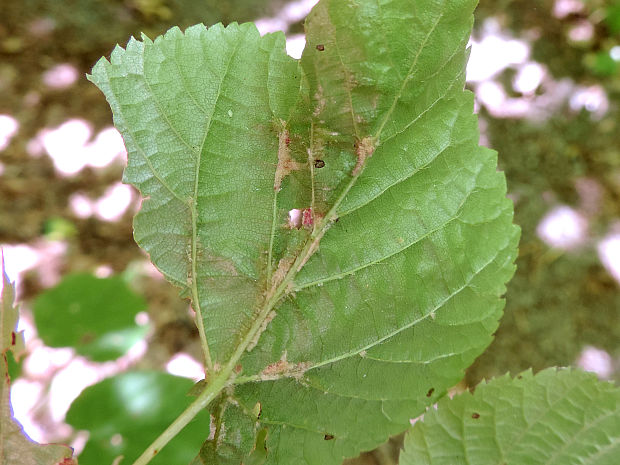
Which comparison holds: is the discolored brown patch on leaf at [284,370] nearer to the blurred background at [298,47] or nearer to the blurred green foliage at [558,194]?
the blurred background at [298,47]

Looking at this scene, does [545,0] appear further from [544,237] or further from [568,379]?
[568,379]

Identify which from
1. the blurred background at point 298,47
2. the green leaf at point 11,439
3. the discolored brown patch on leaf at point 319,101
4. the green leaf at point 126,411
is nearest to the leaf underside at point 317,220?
the discolored brown patch on leaf at point 319,101

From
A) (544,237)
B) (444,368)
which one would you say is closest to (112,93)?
(444,368)

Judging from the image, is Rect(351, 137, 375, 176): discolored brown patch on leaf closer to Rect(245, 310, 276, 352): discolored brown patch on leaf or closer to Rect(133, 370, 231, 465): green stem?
Rect(245, 310, 276, 352): discolored brown patch on leaf

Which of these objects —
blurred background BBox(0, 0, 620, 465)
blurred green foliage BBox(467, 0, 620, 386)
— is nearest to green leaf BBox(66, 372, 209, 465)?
blurred background BBox(0, 0, 620, 465)

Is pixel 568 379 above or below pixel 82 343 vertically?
below

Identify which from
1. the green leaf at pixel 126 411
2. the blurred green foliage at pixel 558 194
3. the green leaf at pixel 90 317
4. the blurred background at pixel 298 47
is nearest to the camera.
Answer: the green leaf at pixel 126 411

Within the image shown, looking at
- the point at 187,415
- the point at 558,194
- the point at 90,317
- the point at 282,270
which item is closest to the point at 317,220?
the point at 282,270

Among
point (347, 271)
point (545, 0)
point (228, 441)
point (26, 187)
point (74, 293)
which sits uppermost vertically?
point (545, 0)
